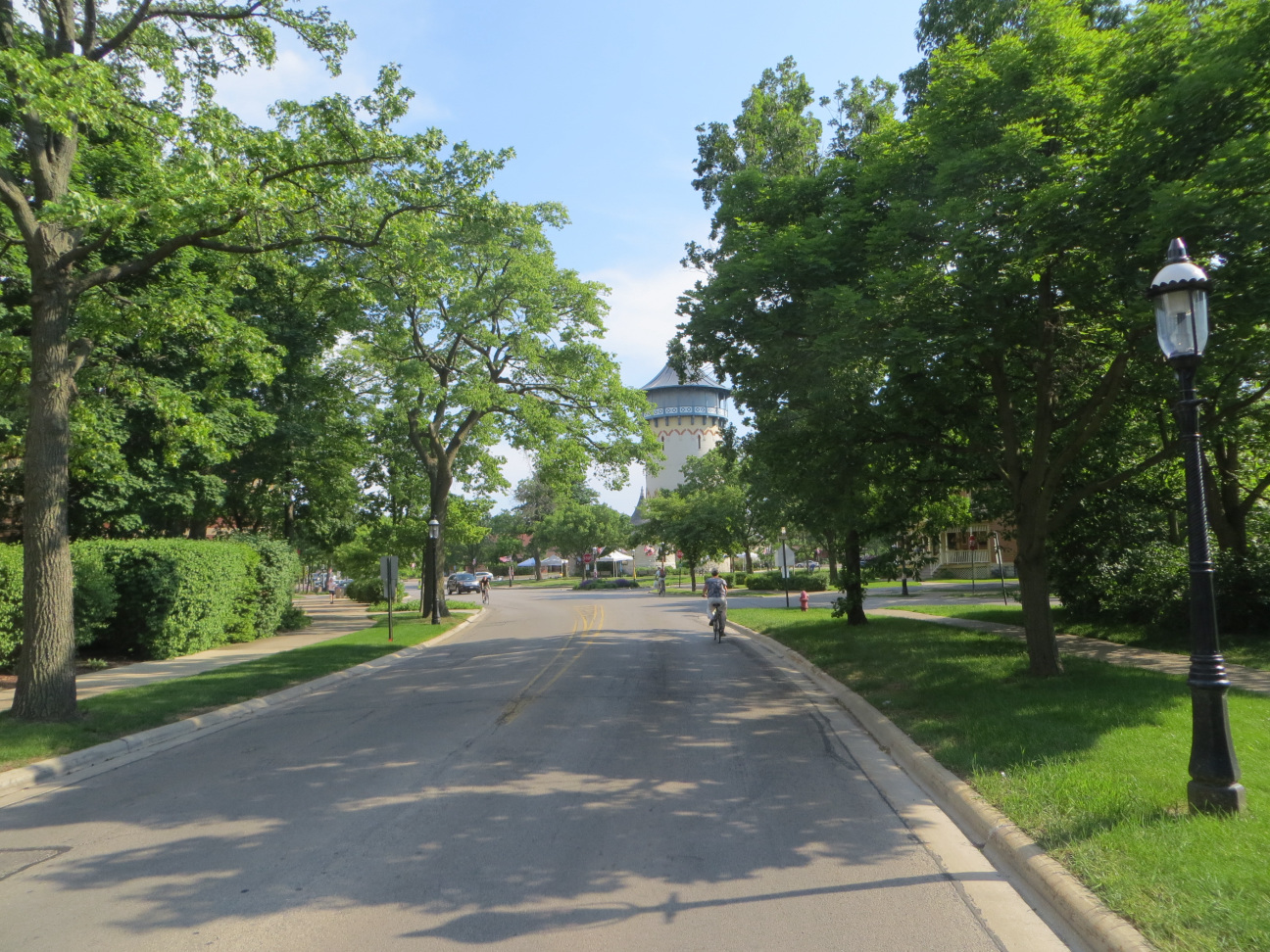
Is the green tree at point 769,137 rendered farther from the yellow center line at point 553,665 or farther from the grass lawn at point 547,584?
the grass lawn at point 547,584

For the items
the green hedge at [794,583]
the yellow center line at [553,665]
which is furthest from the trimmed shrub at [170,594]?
the green hedge at [794,583]

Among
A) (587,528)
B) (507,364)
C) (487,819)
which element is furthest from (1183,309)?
(587,528)

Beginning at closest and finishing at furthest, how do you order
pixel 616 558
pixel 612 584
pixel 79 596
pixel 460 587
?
pixel 79 596 < pixel 460 587 < pixel 612 584 < pixel 616 558

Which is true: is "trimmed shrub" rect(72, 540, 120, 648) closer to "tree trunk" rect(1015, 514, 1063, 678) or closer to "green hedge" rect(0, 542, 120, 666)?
"green hedge" rect(0, 542, 120, 666)

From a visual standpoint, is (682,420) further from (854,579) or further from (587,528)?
(854,579)

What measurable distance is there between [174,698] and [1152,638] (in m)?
17.0

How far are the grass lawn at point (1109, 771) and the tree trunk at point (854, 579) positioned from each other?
578 cm

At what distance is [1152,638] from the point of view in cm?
1638

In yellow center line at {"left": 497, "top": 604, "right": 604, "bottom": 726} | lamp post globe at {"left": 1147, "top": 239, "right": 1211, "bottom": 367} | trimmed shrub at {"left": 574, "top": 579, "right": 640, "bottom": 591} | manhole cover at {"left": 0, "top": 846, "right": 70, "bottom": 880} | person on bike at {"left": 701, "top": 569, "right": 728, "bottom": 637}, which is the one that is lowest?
trimmed shrub at {"left": 574, "top": 579, "right": 640, "bottom": 591}

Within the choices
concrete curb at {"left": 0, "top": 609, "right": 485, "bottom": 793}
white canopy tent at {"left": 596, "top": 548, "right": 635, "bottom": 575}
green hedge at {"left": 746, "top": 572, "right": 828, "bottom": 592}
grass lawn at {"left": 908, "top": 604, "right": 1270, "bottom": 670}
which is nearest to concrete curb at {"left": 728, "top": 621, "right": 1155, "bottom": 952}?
grass lawn at {"left": 908, "top": 604, "right": 1270, "bottom": 670}

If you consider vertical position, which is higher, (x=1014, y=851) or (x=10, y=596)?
(x=10, y=596)

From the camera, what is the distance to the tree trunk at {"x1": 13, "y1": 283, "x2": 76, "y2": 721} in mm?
10055

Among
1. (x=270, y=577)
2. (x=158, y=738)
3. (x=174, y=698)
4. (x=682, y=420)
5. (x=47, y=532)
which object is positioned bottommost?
(x=158, y=738)

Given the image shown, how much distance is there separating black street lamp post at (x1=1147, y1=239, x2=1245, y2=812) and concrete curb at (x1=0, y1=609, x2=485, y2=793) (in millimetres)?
9791
